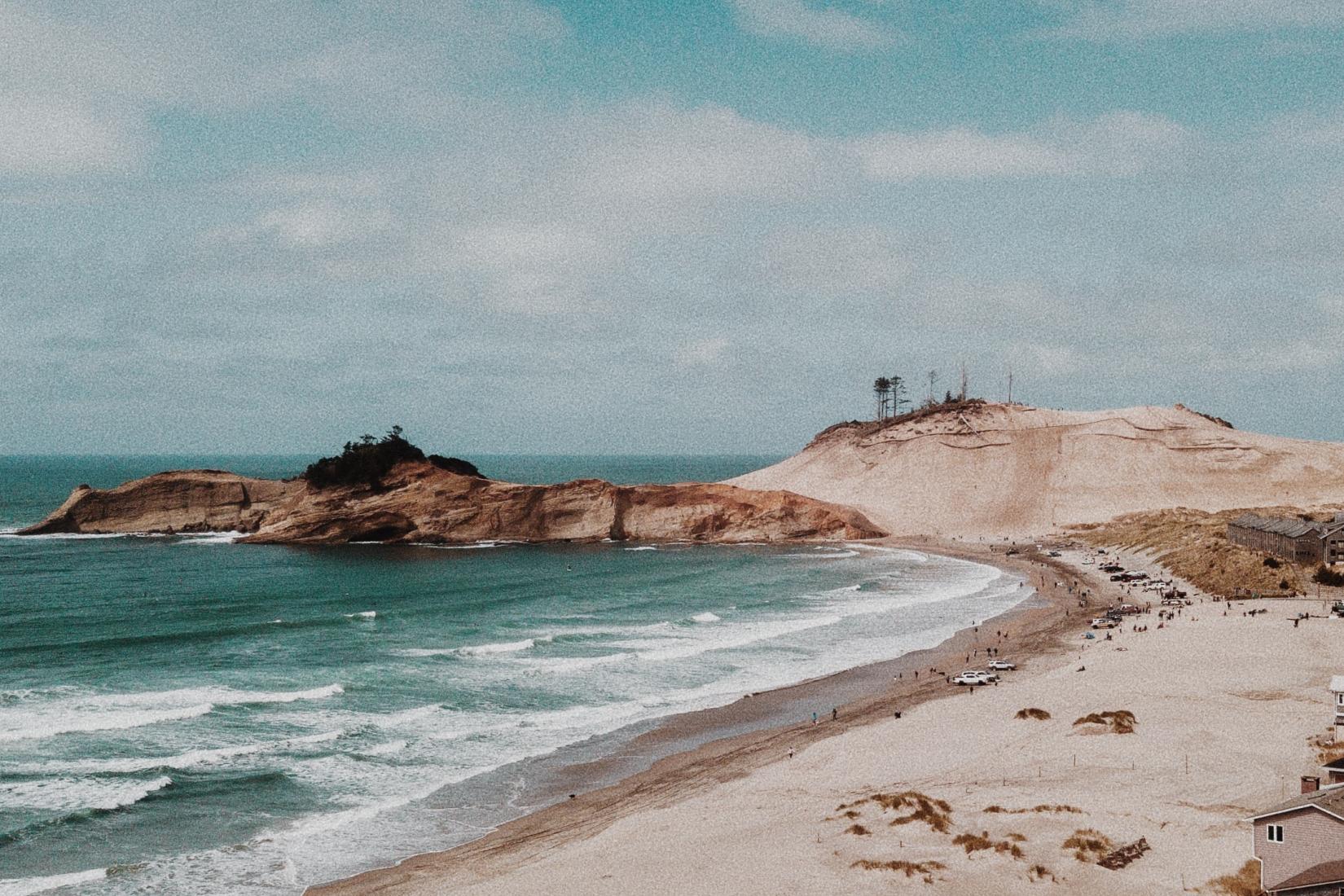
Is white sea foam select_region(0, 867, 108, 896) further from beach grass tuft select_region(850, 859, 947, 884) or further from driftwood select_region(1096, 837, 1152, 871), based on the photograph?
driftwood select_region(1096, 837, 1152, 871)

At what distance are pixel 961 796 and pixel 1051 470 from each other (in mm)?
108306

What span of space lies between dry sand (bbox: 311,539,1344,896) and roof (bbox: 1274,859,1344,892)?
1883mm

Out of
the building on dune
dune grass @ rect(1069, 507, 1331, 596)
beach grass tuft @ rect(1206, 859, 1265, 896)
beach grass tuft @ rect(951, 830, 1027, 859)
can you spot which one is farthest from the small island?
beach grass tuft @ rect(1206, 859, 1265, 896)

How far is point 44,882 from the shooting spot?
23938 millimetres

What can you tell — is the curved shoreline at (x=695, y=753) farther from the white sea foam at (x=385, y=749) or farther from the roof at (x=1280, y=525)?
the roof at (x=1280, y=525)

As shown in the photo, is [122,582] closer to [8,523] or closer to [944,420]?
[8,523]

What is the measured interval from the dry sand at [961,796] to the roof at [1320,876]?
1883 mm

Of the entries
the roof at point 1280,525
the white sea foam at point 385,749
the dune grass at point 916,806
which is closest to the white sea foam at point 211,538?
the white sea foam at point 385,749

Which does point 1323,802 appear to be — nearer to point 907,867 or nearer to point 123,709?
point 907,867

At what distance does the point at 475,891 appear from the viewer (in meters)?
22.8

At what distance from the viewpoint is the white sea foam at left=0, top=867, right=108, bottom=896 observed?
2350 centimetres

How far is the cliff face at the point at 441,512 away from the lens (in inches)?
3861

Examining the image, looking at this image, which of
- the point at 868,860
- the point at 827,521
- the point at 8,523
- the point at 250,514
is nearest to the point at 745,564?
the point at 827,521

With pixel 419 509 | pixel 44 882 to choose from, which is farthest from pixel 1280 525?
pixel 419 509
